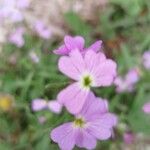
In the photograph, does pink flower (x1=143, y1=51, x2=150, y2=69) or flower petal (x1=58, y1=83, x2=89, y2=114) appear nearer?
flower petal (x1=58, y1=83, x2=89, y2=114)

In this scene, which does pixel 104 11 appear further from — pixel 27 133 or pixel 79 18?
pixel 27 133

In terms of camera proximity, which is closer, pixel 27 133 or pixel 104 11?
pixel 27 133

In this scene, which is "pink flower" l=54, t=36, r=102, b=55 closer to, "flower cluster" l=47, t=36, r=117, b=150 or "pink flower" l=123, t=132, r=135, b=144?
"flower cluster" l=47, t=36, r=117, b=150

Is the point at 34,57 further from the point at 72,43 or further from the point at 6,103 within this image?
the point at 72,43

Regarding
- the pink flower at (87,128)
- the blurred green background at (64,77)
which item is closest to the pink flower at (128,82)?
the blurred green background at (64,77)

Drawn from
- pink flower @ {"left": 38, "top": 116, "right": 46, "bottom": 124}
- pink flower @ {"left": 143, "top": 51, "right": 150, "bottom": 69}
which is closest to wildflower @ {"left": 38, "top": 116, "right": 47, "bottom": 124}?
pink flower @ {"left": 38, "top": 116, "right": 46, "bottom": 124}

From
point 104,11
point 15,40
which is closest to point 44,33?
→ point 15,40

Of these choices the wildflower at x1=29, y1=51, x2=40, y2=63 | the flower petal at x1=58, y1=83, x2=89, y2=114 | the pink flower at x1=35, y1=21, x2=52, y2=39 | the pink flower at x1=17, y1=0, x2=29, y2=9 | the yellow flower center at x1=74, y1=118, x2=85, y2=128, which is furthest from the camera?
the pink flower at x1=17, y1=0, x2=29, y2=9
